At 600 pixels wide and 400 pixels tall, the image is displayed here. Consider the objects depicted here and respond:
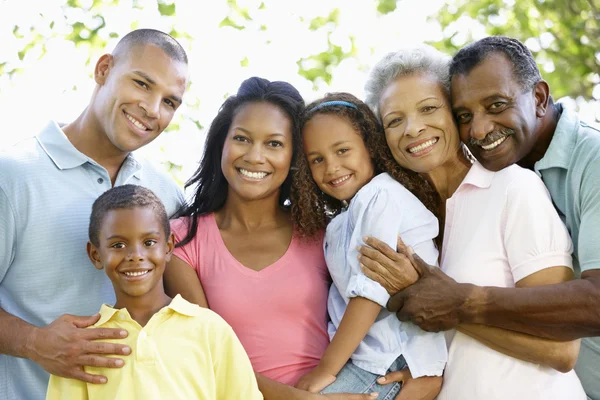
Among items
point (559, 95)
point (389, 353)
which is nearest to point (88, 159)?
point (389, 353)

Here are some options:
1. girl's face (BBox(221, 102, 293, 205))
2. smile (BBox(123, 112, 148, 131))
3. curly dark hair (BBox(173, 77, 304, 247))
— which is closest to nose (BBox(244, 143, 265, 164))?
girl's face (BBox(221, 102, 293, 205))

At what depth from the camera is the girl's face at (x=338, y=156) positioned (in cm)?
351

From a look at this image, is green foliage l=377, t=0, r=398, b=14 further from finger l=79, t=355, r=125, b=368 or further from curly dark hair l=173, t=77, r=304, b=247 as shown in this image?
finger l=79, t=355, r=125, b=368

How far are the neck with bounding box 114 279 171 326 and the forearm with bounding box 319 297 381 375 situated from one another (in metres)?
0.76

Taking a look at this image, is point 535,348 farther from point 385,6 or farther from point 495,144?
point 385,6

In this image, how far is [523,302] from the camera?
2.88 meters

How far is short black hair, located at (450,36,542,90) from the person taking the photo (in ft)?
10.6

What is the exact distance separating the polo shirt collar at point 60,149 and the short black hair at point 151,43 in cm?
56

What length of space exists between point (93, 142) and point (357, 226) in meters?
1.42

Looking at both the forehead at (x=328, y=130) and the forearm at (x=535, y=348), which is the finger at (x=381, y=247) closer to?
the forearm at (x=535, y=348)

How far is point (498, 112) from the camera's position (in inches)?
126

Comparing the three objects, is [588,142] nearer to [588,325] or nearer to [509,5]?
[588,325]

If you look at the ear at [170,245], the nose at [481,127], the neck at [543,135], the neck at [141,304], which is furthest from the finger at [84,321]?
the neck at [543,135]

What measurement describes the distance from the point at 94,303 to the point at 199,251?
55 centimetres
